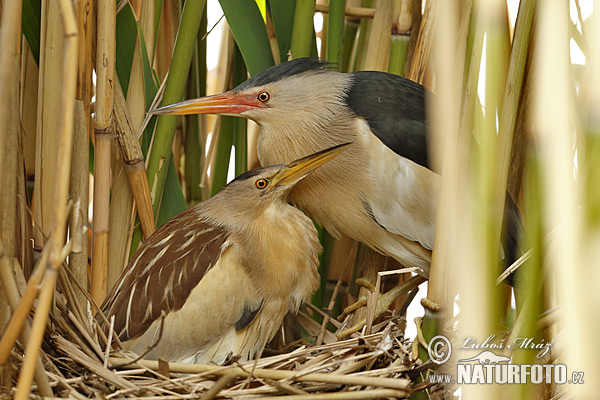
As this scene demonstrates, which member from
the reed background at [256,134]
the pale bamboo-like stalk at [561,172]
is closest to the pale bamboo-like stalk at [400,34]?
the reed background at [256,134]

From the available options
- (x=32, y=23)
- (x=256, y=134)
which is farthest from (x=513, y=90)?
(x=256, y=134)

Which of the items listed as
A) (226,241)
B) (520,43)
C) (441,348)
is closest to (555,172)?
(520,43)

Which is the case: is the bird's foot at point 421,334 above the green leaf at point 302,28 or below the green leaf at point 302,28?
below

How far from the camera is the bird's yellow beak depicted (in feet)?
4.36

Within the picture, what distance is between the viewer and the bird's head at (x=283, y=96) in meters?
1.36

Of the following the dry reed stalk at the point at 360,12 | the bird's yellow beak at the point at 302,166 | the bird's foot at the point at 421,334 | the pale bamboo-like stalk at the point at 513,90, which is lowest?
the bird's foot at the point at 421,334

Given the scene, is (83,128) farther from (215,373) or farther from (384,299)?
(384,299)

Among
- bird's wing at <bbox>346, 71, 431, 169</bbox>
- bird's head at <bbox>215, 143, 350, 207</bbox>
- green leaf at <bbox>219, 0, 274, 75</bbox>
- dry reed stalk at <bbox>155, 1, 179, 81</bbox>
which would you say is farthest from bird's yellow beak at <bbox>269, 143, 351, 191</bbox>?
dry reed stalk at <bbox>155, 1, 179, 81</bbox>

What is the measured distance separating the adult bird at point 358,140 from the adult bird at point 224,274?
0.31 ft

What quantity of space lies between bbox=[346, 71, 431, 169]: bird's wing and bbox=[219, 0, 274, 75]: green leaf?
0.22m

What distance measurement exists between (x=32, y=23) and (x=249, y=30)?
1.33 ft

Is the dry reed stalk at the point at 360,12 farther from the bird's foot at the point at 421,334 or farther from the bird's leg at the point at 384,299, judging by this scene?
the bird's foot at the point at 421,334

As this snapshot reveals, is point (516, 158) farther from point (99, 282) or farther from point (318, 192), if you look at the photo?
point (99, 282)

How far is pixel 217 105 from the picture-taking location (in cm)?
136
